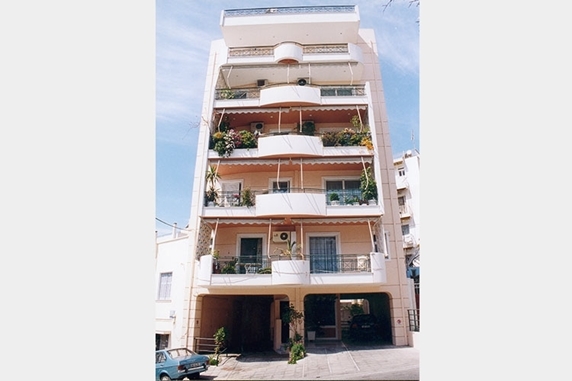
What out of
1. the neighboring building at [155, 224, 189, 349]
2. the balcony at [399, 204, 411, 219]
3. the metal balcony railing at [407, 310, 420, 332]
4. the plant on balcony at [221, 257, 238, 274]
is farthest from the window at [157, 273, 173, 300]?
the balcony at [399, 204, 411, 219]

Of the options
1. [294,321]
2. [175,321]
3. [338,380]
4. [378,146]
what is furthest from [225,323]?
[378,146]

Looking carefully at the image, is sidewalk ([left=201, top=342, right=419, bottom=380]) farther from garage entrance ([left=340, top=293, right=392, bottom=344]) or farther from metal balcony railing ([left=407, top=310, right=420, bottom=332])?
garage entrance ([left=340, top=293, right=392, bottom=344])

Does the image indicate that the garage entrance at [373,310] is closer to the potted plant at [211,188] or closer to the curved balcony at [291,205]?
the curved balcony at [291,205]

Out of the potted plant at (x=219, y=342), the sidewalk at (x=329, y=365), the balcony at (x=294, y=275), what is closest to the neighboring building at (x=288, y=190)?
the balcony at (x=294, y=275)

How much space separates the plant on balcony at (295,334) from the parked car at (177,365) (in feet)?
7.17

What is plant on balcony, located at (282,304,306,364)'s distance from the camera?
8.68m

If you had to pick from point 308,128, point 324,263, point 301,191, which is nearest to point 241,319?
point 324,263

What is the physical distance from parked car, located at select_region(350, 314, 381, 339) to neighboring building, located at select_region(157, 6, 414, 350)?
0.35m

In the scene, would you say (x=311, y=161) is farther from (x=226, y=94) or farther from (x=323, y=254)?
(x=226, y=94)

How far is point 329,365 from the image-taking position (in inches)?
309

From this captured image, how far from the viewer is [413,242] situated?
54.9ft

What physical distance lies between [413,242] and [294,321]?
9.46 metres

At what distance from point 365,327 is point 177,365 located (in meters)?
6.77

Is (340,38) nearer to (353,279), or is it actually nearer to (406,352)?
(353,279)
